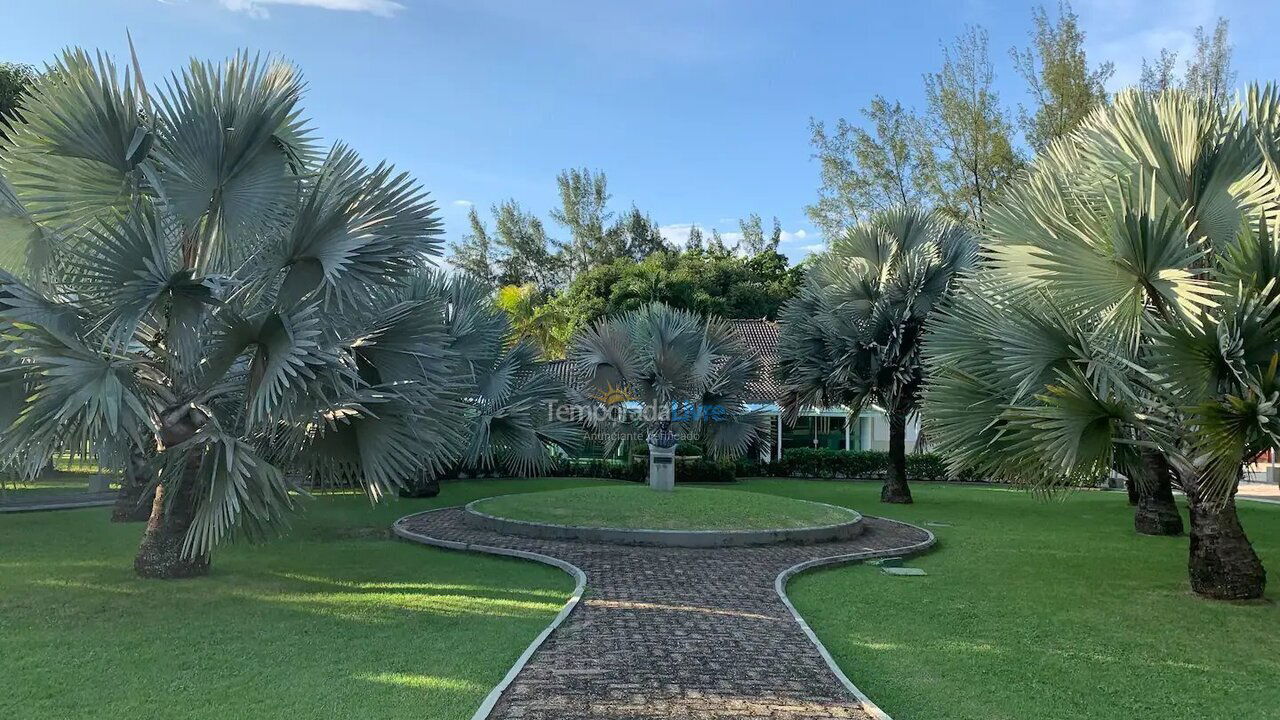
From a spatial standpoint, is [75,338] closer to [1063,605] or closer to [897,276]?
[1063,605]

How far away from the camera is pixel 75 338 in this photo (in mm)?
7668

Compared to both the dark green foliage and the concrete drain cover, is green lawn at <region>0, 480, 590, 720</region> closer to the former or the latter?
the concrete drain cover

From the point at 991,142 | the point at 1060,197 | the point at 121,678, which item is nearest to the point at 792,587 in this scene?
the point at 1060,197

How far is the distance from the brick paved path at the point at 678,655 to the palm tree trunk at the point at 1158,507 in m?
7.75

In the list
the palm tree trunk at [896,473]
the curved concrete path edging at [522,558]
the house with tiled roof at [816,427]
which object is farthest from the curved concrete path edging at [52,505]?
the house with tiled roof at [816,427]

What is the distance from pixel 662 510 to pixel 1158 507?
873cm

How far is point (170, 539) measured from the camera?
31.0 feet

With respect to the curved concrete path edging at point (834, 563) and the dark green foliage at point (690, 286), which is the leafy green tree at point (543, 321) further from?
the curved concrete path edging at point (834, 563)

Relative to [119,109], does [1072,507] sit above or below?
below

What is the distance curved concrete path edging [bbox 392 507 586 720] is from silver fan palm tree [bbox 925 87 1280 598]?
444 centimetres

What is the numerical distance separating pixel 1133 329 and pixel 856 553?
5.47 m

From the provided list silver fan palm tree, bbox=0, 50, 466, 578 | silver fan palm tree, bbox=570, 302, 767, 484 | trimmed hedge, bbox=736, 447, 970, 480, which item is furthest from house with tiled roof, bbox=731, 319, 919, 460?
silver fan palm tree, bbox=0, 50, 466, 578

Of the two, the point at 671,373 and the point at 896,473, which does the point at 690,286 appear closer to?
the point at 896,473

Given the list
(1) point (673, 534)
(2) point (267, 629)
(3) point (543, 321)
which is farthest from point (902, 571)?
(3) point (543, 321)
